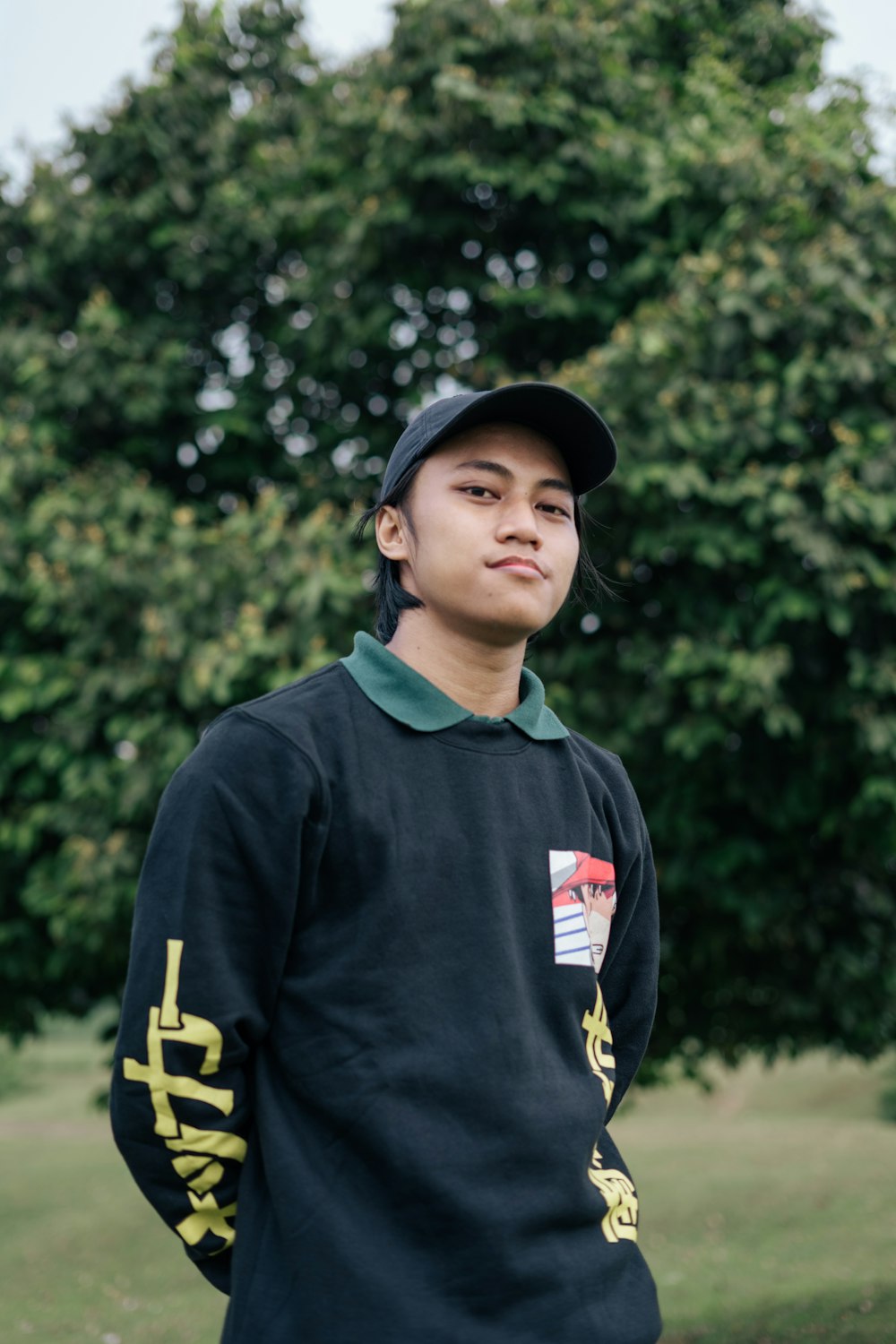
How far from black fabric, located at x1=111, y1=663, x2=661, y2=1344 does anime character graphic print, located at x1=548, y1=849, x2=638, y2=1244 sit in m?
0.01

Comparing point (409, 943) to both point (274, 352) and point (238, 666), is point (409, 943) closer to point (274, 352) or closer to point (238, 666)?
point (238, 666)

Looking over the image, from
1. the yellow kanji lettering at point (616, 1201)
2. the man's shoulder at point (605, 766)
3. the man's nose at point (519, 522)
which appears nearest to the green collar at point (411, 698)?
the man's shoulder at point (605, 766)

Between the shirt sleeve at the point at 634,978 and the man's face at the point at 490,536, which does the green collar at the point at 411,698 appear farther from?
the shirt sleeve at the point at 634,978

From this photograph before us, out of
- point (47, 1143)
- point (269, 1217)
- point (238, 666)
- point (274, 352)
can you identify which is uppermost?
point (269, 1217)

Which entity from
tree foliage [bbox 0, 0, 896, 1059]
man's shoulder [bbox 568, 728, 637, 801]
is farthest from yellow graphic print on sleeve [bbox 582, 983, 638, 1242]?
tree foliage [bbox 0, 0, 896, 1059]

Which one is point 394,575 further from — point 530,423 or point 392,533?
point 530,423

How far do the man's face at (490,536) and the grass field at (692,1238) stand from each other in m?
0.93

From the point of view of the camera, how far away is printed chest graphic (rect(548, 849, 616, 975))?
1816 millimetres

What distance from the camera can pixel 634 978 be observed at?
7.00 feet

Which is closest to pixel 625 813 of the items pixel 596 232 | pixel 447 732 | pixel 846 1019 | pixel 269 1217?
pixel 447 732

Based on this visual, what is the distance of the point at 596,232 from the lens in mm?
6695

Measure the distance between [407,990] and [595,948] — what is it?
39 cm

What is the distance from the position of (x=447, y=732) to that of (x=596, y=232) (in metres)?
5.47

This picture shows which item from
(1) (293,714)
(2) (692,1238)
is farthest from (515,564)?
(2) (692,1238)
